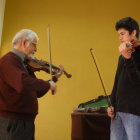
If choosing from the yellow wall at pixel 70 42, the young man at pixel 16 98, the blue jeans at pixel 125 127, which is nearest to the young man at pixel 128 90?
the blue jeans at pixel 125 127

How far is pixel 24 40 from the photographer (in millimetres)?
1577

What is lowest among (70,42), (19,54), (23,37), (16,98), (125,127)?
(125,127)

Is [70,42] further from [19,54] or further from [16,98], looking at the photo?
[16,98]

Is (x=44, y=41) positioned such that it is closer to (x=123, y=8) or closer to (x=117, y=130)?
(x=123, y=8)

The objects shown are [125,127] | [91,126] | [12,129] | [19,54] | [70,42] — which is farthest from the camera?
[70,42]

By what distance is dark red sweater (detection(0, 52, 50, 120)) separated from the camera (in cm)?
133

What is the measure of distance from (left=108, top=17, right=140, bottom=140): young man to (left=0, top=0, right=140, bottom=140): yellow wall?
5.64 feet

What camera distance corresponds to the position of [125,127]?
4.03 ft

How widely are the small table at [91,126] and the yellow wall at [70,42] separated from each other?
101 centimetres

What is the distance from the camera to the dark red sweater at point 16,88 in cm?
133

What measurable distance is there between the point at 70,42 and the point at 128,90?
206cm

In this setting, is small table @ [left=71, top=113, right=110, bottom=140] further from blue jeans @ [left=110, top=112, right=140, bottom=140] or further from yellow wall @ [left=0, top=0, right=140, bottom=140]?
yellow wall @ [left=0, top=0, right=140, bottom=140]

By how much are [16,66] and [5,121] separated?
0.35 meters

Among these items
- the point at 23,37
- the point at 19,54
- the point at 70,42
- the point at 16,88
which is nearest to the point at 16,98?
the point at 16,88
